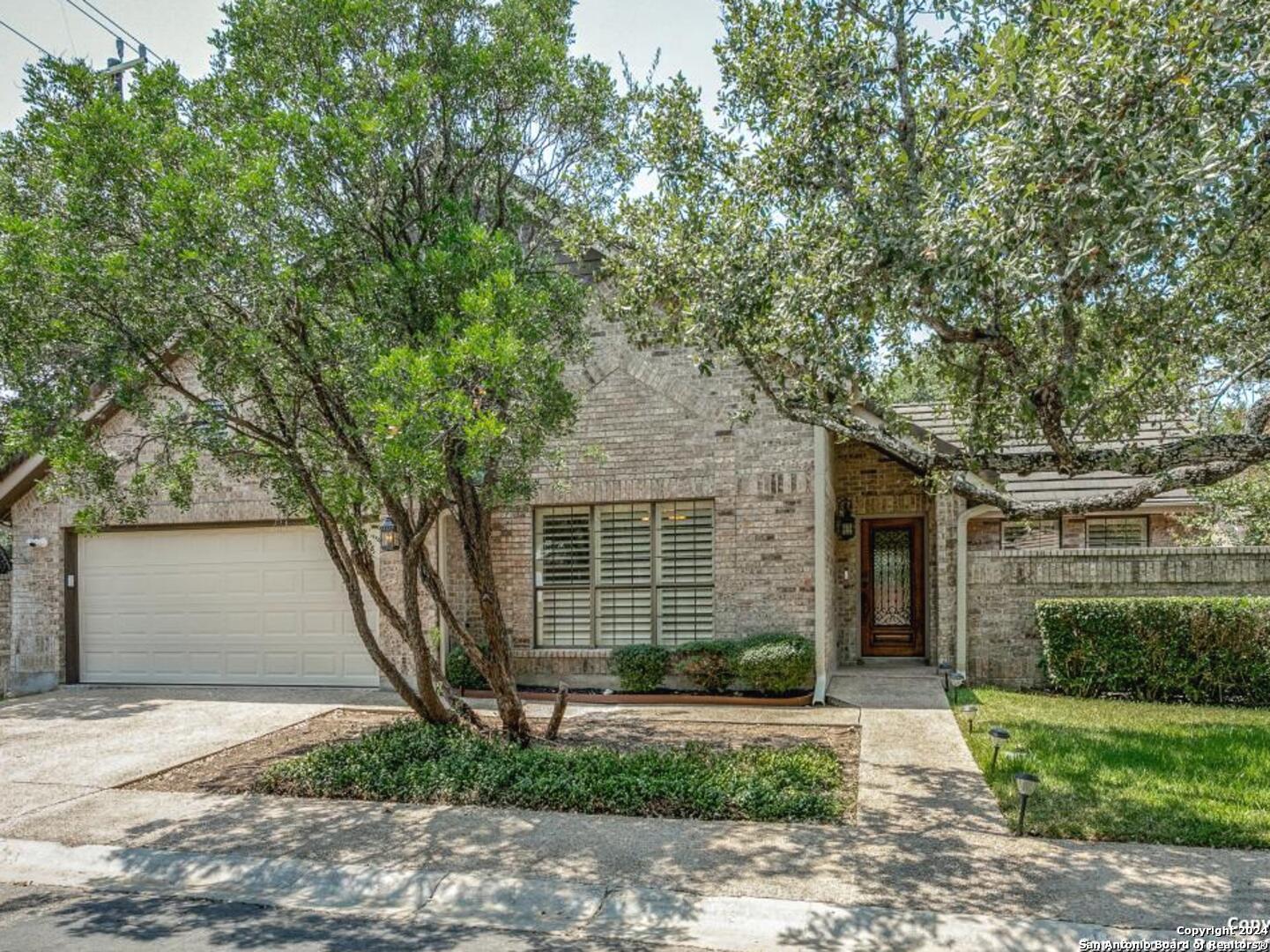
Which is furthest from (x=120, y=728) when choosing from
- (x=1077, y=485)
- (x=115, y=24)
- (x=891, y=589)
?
(x=1077, y=485)

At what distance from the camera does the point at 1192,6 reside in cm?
481

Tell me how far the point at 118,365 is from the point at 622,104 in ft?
15.6

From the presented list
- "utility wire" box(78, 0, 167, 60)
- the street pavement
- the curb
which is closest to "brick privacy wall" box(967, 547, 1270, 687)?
Result: the curb

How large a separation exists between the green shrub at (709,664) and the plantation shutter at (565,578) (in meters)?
1.53

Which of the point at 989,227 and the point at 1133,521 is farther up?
A: the point at 989,227

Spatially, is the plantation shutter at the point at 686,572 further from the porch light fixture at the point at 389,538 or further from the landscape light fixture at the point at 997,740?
the landscape light fixture at the point at 997,740

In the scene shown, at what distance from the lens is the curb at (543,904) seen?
432 cm

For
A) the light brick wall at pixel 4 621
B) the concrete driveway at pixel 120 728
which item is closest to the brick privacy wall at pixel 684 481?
the concrete driveway at pixel 120 728

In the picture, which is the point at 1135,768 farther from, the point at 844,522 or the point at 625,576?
the point at 844,522

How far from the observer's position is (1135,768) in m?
7.13

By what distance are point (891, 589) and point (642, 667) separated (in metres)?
5.08

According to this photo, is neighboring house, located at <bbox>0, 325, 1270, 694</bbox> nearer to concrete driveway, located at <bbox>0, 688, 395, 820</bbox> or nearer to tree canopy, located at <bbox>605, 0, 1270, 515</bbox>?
concrete driveway, located at <bbox>0, 688, 395, 820</bbox>

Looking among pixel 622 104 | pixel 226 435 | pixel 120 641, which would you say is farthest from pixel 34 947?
pixel 120 641

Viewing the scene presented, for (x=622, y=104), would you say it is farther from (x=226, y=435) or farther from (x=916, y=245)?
(x=226, y=435)
